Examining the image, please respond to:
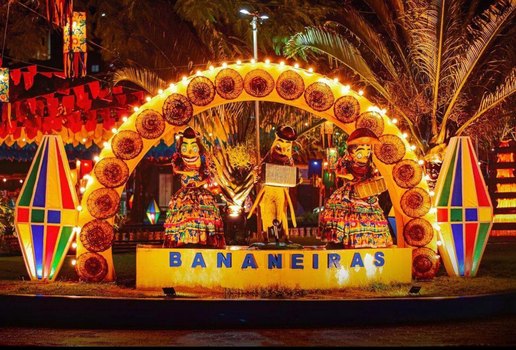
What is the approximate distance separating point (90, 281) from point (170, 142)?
12.2 meters

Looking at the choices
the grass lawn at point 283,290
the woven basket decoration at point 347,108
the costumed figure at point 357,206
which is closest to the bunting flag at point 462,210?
the grass lawn at point 283,290

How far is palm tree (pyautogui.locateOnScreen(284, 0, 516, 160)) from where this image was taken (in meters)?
18.6

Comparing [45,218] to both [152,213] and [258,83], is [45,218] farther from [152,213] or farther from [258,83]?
[152,213]

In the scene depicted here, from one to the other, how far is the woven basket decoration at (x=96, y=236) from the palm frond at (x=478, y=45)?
24.8 feet

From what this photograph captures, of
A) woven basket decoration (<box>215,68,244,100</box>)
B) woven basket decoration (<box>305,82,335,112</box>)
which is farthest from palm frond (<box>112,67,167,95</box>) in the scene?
woven basket decoration (<box>305,82,335,112</box>)

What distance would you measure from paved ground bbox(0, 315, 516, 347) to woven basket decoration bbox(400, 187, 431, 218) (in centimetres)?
347

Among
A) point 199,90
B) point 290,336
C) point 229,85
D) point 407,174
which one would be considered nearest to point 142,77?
point 199,90

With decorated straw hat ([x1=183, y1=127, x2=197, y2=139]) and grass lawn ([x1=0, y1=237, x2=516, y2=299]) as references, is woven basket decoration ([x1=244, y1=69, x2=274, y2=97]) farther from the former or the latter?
grass lawn ([x1=0, y1=237, x2=516, y2=299])

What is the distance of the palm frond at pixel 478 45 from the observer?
18344 millimetres

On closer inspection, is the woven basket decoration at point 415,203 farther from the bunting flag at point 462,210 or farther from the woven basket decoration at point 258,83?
the woven basket decoration at point 258,83

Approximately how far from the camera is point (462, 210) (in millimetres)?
16094

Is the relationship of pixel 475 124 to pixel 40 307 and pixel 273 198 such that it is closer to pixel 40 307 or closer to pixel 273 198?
pixel 273 198

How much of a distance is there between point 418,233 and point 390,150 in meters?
1.42

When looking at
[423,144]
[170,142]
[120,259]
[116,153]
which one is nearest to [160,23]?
[170,142]
